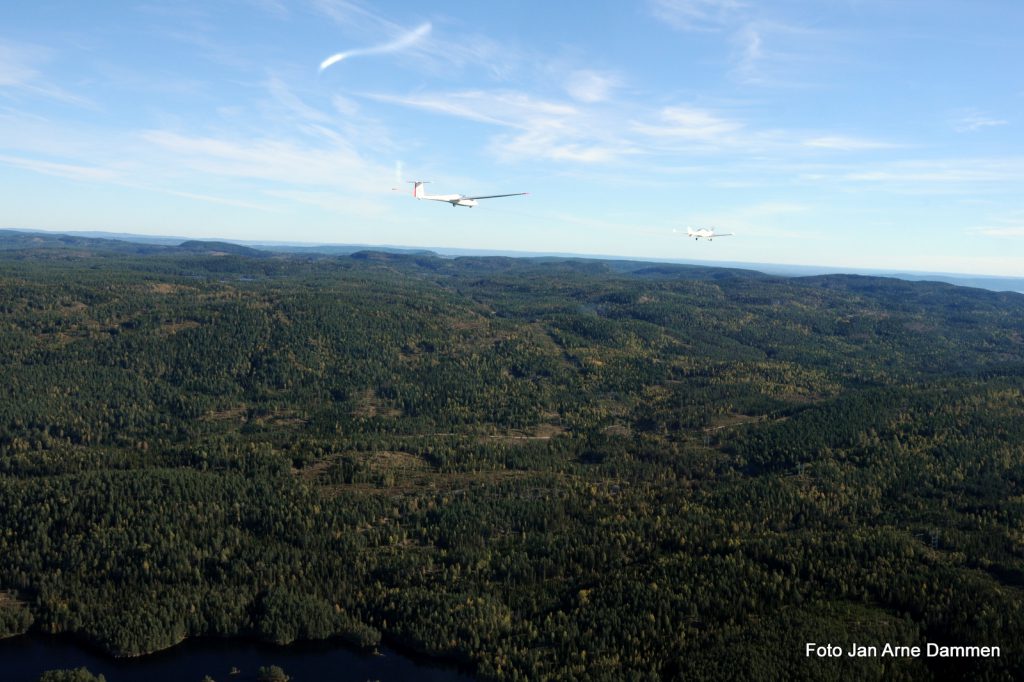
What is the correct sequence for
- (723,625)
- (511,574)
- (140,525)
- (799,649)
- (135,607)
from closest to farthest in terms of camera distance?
(799,649) < (723,625) < (135,607) < (511,574) < (140,525)

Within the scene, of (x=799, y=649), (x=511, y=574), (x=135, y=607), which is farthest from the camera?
(x=511, y=574)

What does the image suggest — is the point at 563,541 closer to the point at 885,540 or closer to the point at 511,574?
the point at 511,574

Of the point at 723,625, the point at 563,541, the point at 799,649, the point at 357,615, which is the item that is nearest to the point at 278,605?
the point at 357,615

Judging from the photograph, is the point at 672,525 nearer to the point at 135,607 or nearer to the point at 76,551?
the point at 135,607

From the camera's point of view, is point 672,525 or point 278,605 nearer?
point 278,605

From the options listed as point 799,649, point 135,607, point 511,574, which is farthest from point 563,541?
point 135,607

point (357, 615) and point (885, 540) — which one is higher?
point (885, 540)
